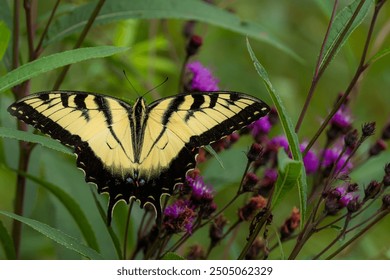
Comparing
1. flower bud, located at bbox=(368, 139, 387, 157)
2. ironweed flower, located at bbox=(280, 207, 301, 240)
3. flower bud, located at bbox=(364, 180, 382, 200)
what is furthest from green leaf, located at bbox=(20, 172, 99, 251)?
flower bud, located at bbox=(368, 139, 387, 157)

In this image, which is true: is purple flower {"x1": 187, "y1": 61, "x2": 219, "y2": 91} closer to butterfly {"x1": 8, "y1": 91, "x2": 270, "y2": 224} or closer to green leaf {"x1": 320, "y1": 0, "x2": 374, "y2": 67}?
butterfly {"x1": 8, "y1": 91, "x2": 270, "y2": 224}

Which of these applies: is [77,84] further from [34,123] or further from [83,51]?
[83,51]

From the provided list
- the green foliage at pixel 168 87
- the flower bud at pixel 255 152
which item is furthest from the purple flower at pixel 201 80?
the flower bud at pixel 255 152

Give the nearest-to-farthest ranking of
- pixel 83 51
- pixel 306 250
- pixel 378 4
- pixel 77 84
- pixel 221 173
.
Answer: pixel 83 51 → pixel 378 4 → pixel 221 173 → pixel 77 84 → pixel 306 250

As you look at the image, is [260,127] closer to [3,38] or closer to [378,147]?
[378,147]

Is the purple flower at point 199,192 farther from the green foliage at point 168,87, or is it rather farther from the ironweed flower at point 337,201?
the ironweed flower at point 337,201

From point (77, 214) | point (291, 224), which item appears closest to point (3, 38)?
point (77, 214)

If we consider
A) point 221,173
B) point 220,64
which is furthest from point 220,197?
point 221,173
